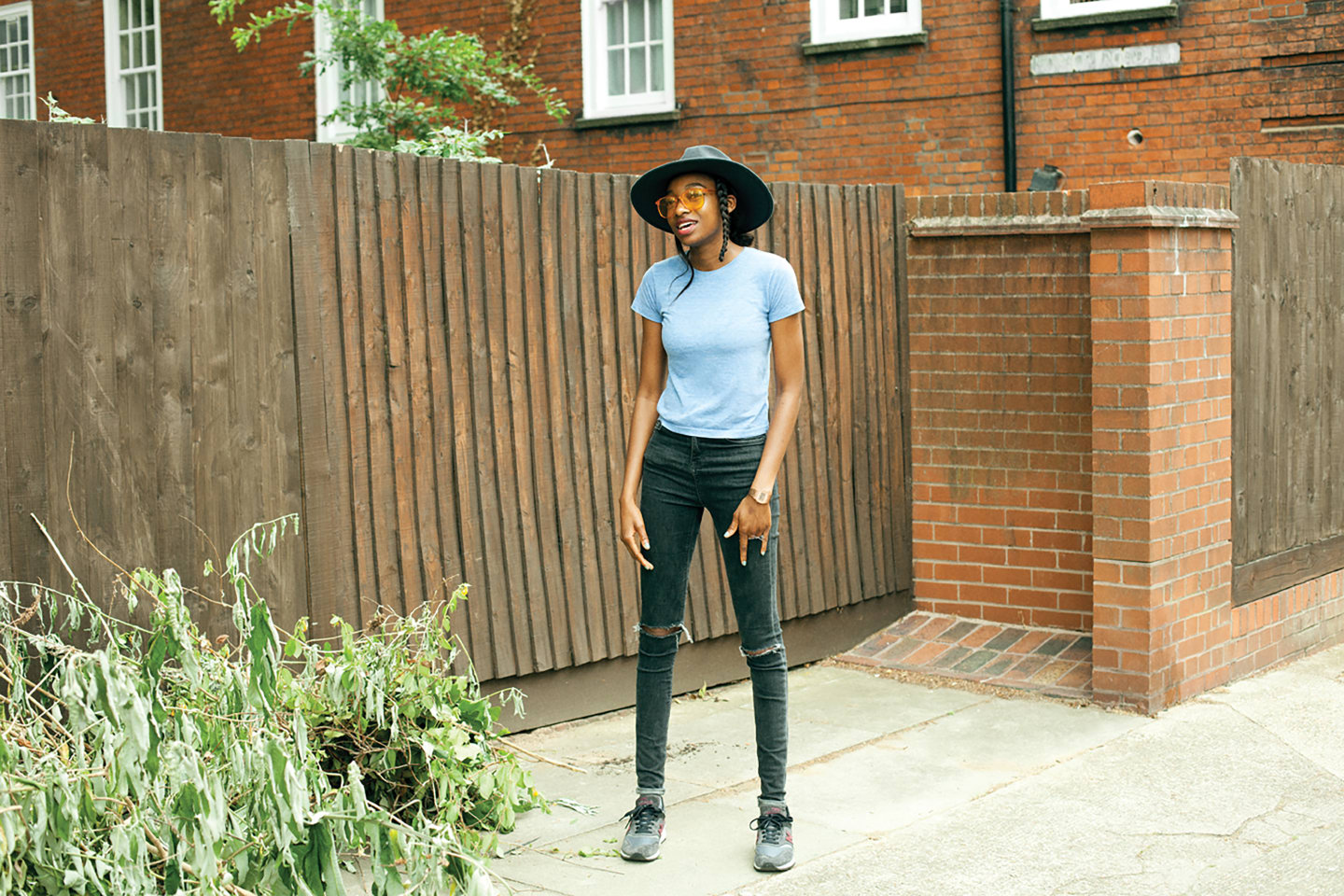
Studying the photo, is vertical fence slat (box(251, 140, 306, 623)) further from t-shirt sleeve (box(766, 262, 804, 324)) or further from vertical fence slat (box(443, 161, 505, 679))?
t-shirt sleeve (box(766, 262, 804, 324))

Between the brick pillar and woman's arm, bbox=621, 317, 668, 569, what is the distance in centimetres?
232

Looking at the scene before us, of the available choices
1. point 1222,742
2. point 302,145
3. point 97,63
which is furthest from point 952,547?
point 97,63

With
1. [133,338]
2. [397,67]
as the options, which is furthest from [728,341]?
[397,67]

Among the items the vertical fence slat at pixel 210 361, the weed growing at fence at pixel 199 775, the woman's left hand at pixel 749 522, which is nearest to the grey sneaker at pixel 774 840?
the weed growing at fence at pixel 199 775

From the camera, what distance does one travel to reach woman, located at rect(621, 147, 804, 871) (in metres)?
4.54

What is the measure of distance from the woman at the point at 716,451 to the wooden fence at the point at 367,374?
113 cm

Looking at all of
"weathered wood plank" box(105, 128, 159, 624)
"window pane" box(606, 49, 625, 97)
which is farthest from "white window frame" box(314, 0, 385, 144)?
"weathered wood plank" box(105, 128, 159, 624)

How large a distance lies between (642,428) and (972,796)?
1.67 m

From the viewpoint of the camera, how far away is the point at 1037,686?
21.6 ft

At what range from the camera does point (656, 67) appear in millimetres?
13602

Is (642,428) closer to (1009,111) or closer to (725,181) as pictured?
(725,181)

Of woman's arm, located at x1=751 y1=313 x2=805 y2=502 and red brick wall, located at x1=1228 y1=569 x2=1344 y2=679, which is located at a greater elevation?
woman's arm, located at x1=751 y1=313 x2=805 y2=502

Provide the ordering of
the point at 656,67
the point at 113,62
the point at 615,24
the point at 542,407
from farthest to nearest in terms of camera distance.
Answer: the point at 113,62 < the point at 615,24 < the point at 656,67 < the point at 542,407

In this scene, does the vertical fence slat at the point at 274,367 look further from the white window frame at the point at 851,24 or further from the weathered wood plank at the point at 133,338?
the white window frame at the point at 851,24
